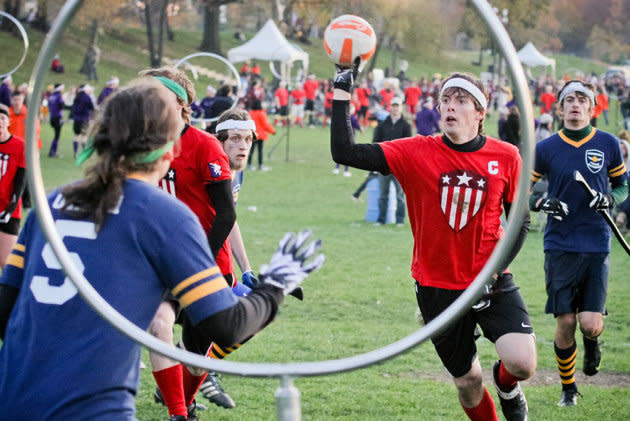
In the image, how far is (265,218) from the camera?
649 inches

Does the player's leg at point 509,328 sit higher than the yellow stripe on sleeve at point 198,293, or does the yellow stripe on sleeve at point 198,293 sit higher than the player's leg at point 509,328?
the yellow stripe on sleeve at point 198,293

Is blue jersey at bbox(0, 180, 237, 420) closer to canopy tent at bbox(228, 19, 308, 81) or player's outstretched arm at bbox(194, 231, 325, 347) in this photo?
player's outstretched arm at bbox(194, 231, 325, 347)

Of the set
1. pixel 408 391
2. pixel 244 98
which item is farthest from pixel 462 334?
pixel 244 98

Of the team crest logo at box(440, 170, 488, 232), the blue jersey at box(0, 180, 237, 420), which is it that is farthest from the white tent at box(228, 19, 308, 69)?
the blue jersey at box(0, 180, 237, 420)

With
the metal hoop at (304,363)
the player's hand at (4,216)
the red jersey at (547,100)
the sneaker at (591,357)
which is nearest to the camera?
the metal hoop at (304,363)

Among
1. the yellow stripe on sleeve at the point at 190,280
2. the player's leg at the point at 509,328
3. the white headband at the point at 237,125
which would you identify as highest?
the yellow stripe on sleeve at the point at 190,280

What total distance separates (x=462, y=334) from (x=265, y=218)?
11.6 m

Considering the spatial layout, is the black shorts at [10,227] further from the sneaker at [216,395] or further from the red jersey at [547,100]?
the red jersey at [547,100]

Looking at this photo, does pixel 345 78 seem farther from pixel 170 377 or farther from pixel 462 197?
pixel 170 377

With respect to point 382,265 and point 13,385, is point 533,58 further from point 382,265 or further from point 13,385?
point 13,385

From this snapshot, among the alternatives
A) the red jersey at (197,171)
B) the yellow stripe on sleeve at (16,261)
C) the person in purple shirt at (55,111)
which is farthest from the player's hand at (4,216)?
the person in purple shirt at (55,111)

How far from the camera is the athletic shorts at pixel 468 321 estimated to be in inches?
198

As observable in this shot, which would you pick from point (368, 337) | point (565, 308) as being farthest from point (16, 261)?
point (368, 337)

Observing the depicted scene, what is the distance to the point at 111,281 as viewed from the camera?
2.90 m
